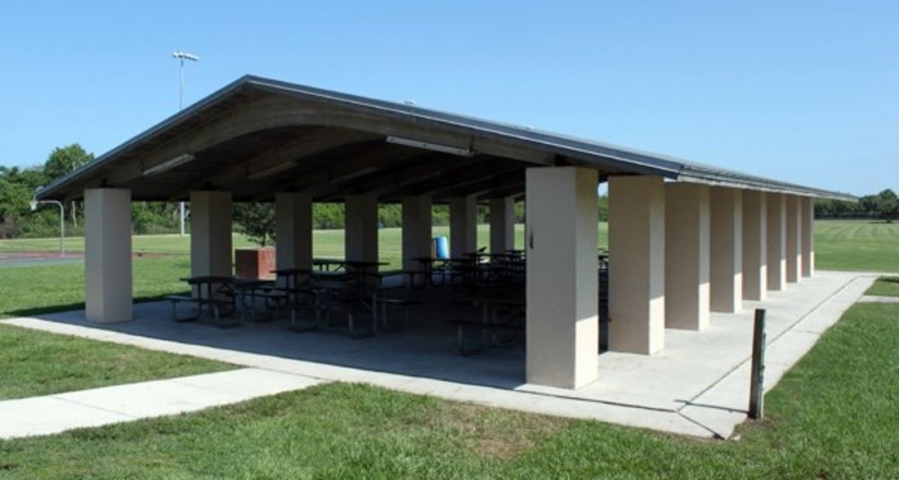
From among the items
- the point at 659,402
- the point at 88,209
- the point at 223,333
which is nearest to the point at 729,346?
the point at 659,402

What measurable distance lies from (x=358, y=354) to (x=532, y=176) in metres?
3.56

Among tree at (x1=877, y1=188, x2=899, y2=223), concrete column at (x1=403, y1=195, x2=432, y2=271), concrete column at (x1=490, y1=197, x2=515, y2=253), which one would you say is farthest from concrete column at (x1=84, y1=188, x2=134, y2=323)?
tree at (x1=877, y1=188, x2=899, y2=223)

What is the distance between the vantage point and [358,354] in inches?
406

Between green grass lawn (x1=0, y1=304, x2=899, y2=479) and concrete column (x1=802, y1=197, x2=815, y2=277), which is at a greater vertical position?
concrete column (x1=802, y1=197, x2=815, y2=277)

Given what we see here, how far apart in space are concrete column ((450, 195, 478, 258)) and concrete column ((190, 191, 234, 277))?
9.26 metres

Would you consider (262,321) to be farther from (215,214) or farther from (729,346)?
(729,346)

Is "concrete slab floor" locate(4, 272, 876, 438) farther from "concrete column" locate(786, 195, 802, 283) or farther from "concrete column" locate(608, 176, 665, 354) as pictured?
"concrete column" locate(786, 195, 802, 283)

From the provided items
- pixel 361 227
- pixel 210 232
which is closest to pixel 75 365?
pixel 210 232

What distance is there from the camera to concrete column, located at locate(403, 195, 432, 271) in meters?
21.6

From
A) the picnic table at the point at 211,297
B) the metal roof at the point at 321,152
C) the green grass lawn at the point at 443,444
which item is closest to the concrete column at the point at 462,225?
the metal roof at the point at 321,152

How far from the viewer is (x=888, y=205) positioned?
11906 cm

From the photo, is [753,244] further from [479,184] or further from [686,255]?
[479,184]

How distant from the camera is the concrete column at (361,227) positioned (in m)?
19.6

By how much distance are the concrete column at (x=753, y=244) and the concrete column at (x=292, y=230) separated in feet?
29.8
